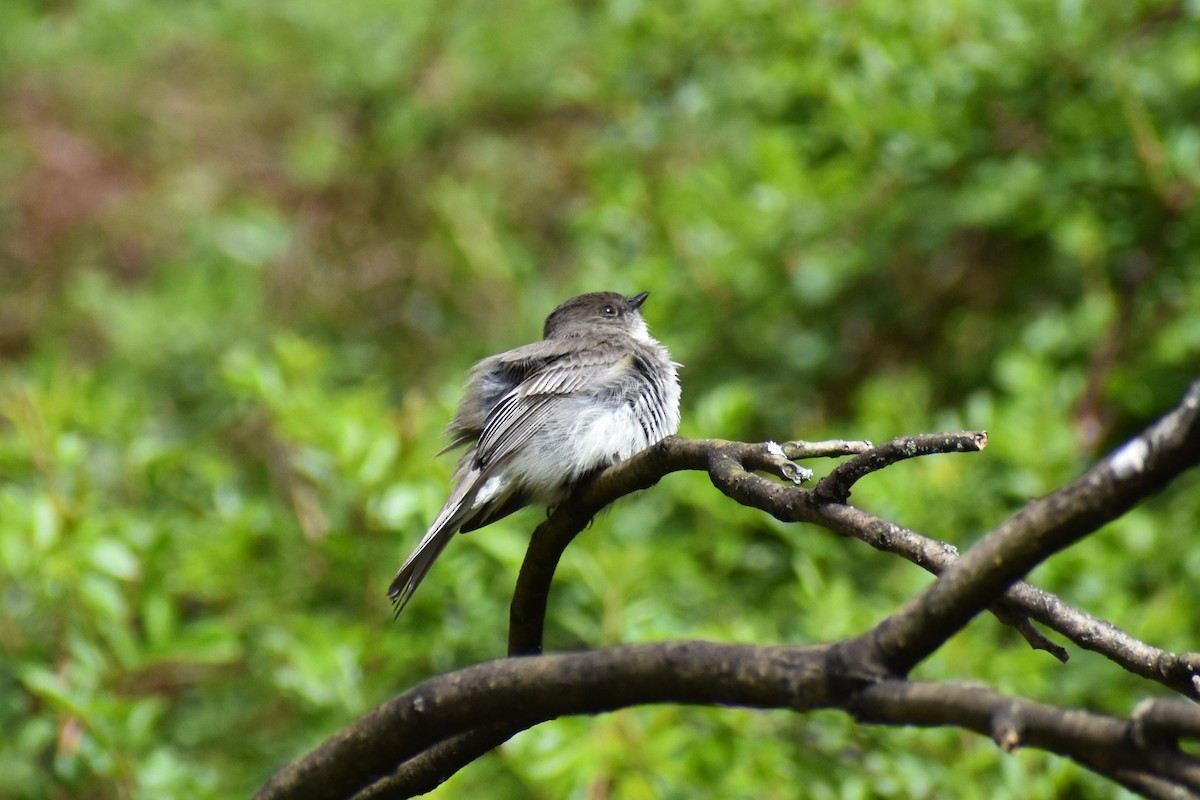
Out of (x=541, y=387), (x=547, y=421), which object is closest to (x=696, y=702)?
(x=547, y=421)

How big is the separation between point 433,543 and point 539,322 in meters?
3.01

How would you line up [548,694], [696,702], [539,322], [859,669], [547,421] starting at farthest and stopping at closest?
1. [539,322]
2. [547,421]
3. [548,694]
4. [696,702]
5. [859,669]

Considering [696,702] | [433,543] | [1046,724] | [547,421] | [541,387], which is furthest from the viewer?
[541,387]

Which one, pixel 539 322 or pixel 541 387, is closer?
pixel 541 387

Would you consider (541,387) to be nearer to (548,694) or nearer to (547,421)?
(547,421)

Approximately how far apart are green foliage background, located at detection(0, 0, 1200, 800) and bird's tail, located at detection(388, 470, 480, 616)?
469 millimetres

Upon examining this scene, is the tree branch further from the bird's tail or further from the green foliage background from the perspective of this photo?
the green foliage background

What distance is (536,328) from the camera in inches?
258

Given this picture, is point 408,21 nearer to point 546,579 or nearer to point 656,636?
point 656,636

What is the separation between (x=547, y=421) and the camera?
4.13 meters

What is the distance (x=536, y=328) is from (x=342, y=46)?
2.58m

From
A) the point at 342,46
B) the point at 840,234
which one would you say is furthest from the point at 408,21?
the point at 840,234

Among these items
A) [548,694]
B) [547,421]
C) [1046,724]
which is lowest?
[1046,724]

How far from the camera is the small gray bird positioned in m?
3.93
